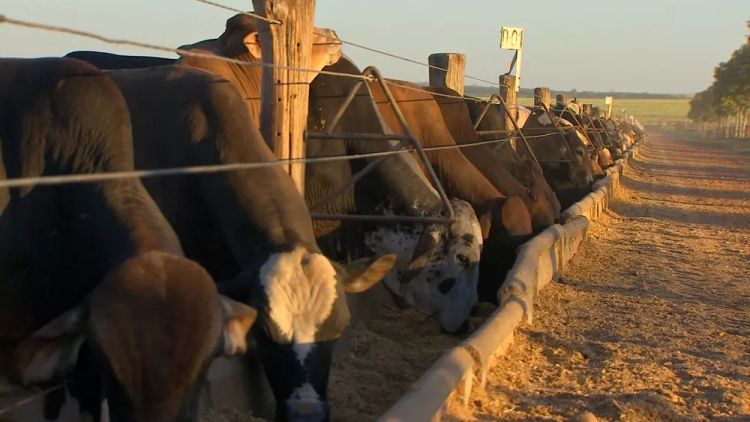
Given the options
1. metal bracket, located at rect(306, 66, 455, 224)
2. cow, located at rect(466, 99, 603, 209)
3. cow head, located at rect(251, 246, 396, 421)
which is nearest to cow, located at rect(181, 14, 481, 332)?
metal bracket, located at rect(306, 66, 455, 224)

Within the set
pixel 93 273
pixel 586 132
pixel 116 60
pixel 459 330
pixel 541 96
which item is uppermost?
pixel 116 60

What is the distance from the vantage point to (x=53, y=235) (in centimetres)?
455

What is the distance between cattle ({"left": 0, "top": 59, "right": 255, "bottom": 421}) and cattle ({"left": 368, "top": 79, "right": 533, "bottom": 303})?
4596 millimetres

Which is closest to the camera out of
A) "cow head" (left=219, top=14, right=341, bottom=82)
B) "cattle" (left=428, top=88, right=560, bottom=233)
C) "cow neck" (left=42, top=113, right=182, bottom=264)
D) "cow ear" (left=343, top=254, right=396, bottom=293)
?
"cow neck" (left=42, top=113, right=182, bottom=264)

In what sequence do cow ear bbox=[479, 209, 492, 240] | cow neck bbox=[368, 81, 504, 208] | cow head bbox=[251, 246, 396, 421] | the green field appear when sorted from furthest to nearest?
1. the green field
2. cow neck bbox=[368, 81, 504, 208]
3. cow ear bbox=[479, 209, 492, 240]
4. cow head bbox=[251, 246, 396, 421]

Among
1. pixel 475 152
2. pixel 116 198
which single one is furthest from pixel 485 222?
pixel 116 198

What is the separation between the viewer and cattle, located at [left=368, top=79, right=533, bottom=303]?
882 centimetres

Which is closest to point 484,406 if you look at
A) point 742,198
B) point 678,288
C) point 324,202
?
→ point 324,202

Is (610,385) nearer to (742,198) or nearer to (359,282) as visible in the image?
(359,282)

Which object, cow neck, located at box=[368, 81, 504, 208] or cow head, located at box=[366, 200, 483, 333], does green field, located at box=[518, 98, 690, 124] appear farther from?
cow head, located at box=[366, 200, 483, 333]

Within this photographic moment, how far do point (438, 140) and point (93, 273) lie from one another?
639cm

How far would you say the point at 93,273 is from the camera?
428cm

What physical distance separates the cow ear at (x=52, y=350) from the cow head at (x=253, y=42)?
4051 mm

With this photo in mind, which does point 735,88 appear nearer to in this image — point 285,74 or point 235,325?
point 285,74
